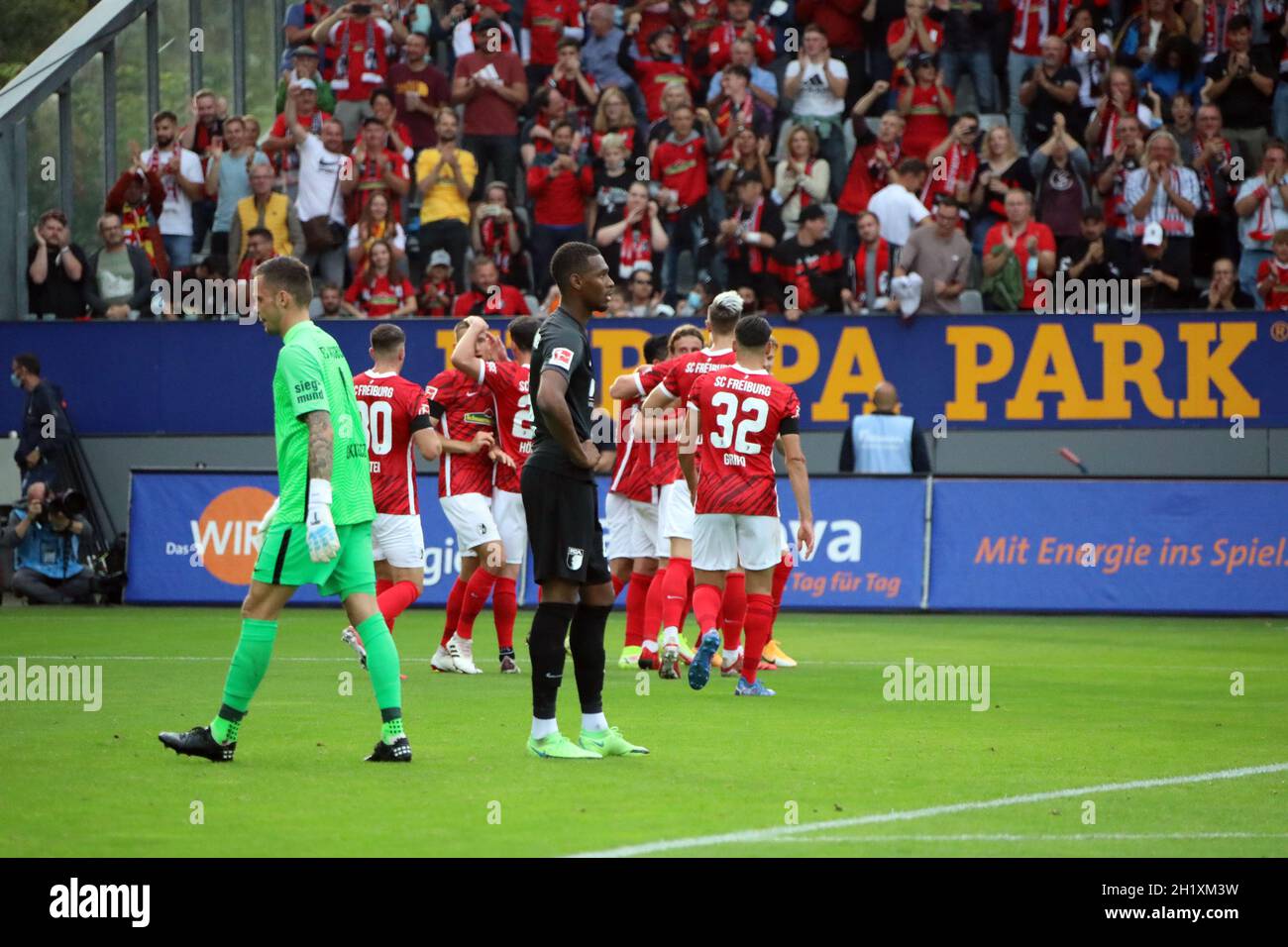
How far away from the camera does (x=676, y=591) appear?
13664 millimetres

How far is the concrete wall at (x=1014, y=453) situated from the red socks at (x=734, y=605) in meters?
9.78

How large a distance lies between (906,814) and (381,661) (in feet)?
8.78

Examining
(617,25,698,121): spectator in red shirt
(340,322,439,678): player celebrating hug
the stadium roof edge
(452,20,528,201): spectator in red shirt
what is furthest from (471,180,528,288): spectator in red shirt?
(340,322,439,678): player celebrating hug

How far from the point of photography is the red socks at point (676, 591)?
13.6m

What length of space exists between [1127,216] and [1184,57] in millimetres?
2612

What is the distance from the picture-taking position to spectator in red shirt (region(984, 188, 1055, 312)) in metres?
22.7

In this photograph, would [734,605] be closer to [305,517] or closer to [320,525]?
[305,517]

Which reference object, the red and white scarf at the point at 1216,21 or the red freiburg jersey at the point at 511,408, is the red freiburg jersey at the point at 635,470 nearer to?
the red freiburg jersey at the point at 511,408

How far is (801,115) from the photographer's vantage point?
2444cm

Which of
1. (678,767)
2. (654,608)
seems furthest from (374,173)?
(678,767)

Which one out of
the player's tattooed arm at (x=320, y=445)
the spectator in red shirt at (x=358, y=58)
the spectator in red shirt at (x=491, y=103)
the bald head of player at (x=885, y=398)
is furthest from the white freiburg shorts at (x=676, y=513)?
the spectator in red shirt at (x=358, y=58)

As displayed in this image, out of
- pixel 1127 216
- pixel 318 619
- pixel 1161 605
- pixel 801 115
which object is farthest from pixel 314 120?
pixel 1161 605
